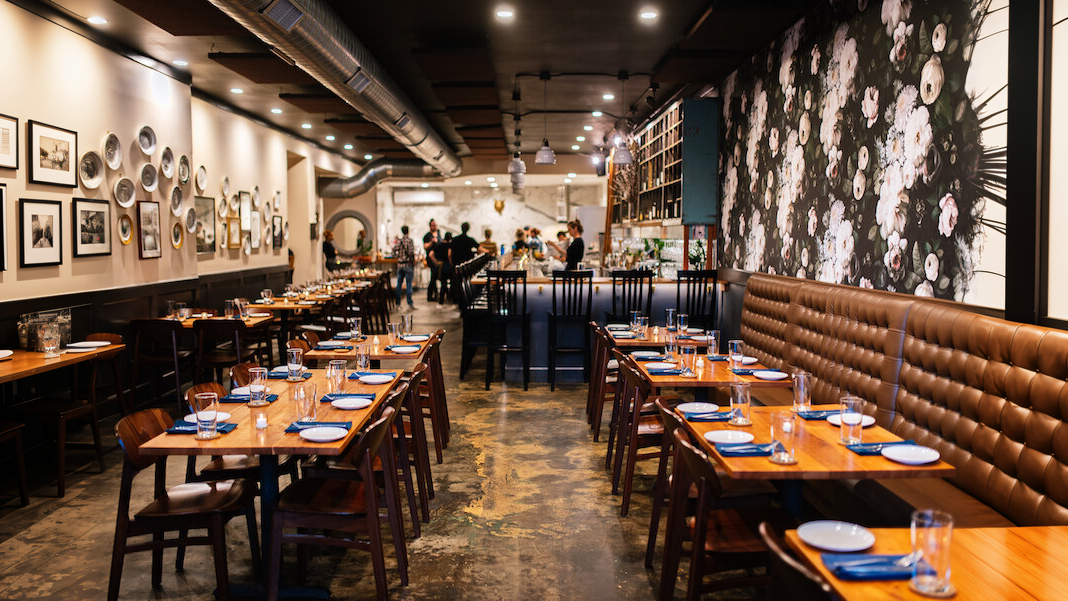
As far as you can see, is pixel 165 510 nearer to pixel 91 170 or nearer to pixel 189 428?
pixel 189 428

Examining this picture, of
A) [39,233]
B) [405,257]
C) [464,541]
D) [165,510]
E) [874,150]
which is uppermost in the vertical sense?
[874,150]

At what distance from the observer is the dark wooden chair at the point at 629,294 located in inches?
292

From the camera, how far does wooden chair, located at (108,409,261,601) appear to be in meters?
2.93

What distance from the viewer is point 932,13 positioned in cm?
417

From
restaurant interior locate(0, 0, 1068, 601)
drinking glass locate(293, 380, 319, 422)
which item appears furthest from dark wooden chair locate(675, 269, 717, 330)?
drinking glass locate(293, 380, 319, 422)

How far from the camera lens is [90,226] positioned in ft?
21.6

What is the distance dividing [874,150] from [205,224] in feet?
24.9

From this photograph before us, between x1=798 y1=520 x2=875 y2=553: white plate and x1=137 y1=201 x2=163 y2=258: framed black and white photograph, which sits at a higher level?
x1=137 y1=201 x2=163 y2=258: framed black and white photograph

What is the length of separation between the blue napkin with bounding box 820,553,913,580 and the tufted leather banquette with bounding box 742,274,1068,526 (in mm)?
1185

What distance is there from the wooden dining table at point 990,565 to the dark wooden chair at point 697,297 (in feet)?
17.4

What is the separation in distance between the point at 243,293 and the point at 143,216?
10.3ft

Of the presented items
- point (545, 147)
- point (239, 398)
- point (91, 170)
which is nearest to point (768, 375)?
point (239, 398)


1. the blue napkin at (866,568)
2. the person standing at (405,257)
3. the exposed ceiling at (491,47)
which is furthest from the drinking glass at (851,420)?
the person standing at (405,257)

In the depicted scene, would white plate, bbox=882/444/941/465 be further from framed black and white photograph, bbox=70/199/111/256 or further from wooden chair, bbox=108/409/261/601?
framed black and white photograph, bbox=70/199/111/256
